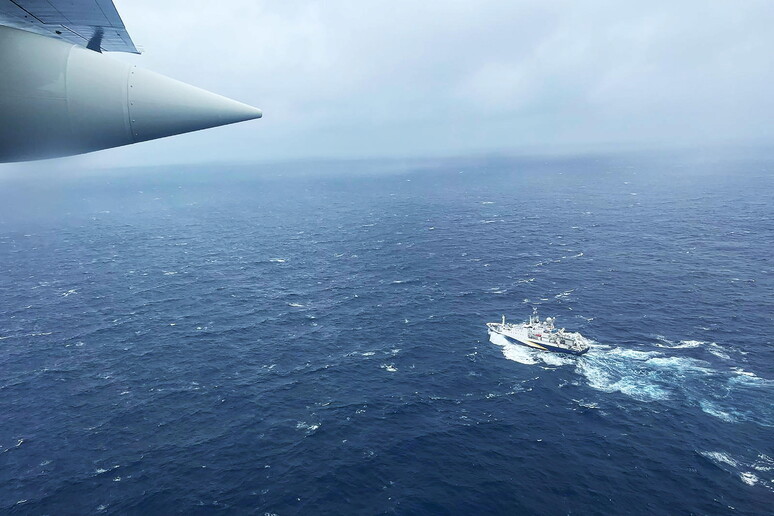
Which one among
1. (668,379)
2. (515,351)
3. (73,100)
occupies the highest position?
(73,100)

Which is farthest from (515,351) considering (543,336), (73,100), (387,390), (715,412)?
(73,100)

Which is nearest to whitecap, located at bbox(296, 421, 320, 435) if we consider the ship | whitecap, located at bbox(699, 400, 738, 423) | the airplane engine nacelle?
the ship

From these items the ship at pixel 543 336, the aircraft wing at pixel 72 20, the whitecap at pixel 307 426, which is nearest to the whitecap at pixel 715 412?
the ship at pixel 543 336

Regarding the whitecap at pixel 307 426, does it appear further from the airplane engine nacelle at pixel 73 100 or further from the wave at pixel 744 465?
the airplane engine nacelle at pixel 73 100

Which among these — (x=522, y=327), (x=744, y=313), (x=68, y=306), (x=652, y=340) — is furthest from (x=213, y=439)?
(x=744, y=313)

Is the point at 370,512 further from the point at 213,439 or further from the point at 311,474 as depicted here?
the point at 213,439

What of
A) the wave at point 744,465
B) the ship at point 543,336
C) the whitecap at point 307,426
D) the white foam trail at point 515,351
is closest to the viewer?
the wave at point 744,465

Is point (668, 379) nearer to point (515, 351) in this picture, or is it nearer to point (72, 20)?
point (515, 351)
